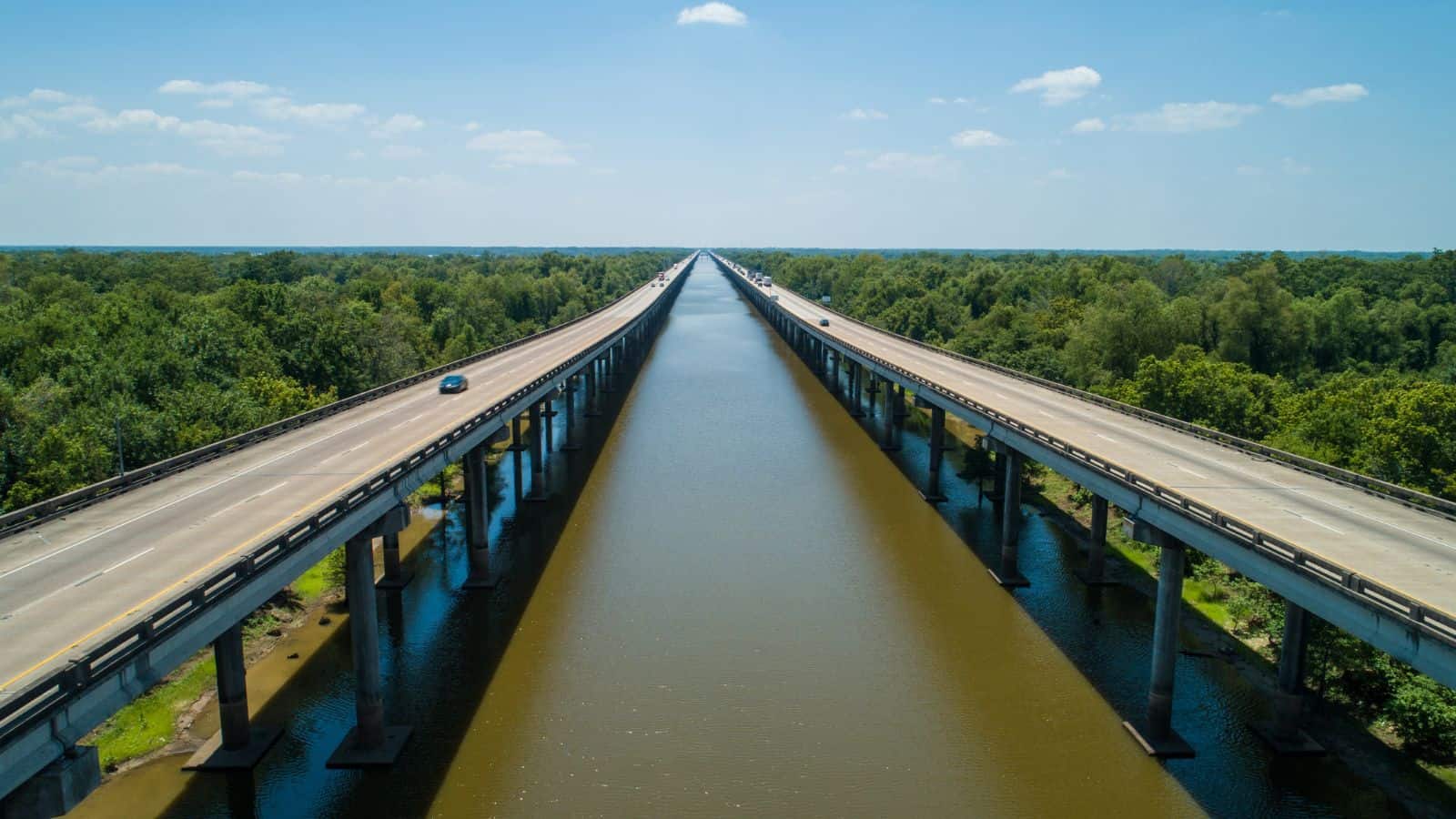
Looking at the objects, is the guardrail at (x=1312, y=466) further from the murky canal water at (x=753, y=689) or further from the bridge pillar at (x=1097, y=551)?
the murky canal water at (x=753, y=689)

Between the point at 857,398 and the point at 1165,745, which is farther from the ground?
the point at 857,398

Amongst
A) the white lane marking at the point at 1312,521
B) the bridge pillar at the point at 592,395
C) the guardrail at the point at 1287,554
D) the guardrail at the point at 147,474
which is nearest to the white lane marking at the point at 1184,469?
the guardrail at the point at 1287,554

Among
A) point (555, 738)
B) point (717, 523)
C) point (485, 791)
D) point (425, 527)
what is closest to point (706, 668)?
point (555, 738)

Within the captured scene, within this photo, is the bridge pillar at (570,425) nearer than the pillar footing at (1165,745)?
No

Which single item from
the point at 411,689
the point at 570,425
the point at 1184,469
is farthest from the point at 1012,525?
the point at 570,425

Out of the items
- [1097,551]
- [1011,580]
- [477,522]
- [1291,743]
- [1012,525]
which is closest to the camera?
[1291,743]

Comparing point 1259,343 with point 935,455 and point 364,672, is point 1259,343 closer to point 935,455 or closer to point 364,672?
point 935,455
